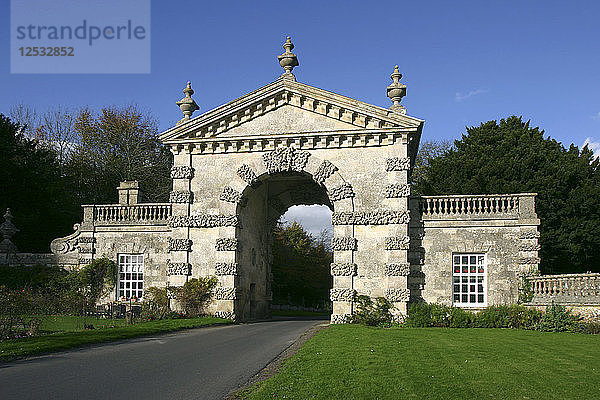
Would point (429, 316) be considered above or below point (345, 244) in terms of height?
below

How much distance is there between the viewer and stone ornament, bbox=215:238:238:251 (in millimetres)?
22453

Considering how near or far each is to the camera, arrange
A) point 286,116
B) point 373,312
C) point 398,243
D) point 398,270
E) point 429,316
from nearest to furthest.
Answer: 1. point 429,316
2. point 373,312
3. point 398,270
4. point 398,243
5. point 286,116

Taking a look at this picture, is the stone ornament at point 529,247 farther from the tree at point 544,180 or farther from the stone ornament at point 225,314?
the stone ornament at point 225,314

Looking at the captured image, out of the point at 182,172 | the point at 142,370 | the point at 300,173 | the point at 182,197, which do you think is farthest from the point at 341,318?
the point at 142,370

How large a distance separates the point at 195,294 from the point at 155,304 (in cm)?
167

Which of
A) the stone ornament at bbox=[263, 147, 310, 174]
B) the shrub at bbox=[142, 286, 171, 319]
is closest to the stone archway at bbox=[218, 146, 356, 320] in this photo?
the stone ornament at bbox=[263, 147, 310, 174]

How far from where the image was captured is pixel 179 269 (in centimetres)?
2281

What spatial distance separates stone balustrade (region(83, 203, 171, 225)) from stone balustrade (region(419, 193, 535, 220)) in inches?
445

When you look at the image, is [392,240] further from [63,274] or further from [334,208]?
[63,274]

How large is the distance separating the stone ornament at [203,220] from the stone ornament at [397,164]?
21.5 feet

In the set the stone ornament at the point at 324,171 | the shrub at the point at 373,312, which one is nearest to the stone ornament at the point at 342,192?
the stone ornament at the point at 324,171

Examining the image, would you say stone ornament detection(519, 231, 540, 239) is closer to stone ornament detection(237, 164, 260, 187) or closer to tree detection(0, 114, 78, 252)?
stone ornament detection(237, 164, 260, 187)

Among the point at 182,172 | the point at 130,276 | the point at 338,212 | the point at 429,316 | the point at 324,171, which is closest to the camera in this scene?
the point at 429,316

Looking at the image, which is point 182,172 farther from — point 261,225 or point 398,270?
point 398,270
